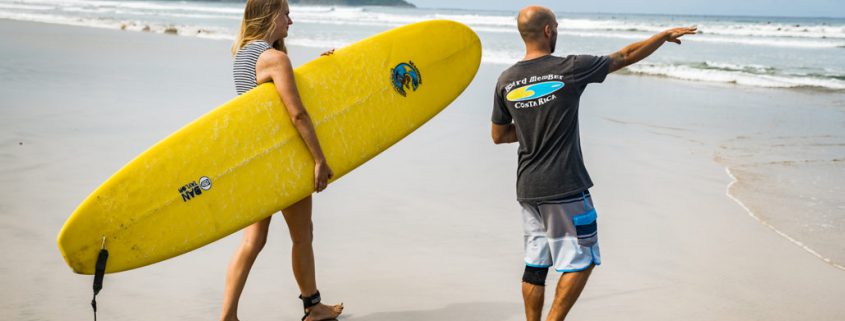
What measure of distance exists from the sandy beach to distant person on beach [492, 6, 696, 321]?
686 millimetres

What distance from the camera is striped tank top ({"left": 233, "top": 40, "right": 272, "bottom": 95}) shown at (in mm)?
2766

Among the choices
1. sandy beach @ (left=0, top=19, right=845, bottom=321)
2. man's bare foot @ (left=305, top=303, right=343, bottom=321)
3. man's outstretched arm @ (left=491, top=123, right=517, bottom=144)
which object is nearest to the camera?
man's outstretched arm @ (left=491, top=123, right=517, bottom=144)

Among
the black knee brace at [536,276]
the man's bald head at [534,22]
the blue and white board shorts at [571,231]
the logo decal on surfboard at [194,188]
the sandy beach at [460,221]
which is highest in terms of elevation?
the man's bald head at [534,22]

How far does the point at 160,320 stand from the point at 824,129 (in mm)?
7128

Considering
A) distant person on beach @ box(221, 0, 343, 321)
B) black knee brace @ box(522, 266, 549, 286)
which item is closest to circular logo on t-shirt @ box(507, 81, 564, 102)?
black knee brace @ box(522, 266, 549, 286)

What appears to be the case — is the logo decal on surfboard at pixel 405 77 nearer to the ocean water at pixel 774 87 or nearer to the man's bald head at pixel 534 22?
the man's bald head at pixel 534 22

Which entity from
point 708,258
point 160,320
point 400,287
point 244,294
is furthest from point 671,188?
point 160,320

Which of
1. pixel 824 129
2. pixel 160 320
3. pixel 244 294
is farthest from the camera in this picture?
pixel 824 129

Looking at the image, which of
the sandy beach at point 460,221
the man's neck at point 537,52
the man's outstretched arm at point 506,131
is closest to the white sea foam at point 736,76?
the sandy beach at point 460,221

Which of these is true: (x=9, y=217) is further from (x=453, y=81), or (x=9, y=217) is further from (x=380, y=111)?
(x=453, y=81)

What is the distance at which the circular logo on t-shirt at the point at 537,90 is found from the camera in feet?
8.67

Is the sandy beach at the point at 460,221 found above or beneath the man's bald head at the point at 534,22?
beneath

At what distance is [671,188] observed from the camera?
5.33 m

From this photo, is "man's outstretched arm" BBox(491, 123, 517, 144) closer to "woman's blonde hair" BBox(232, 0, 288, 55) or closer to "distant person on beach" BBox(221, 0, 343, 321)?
"distant person on beach" BBox(221, 0, 343, 321)
